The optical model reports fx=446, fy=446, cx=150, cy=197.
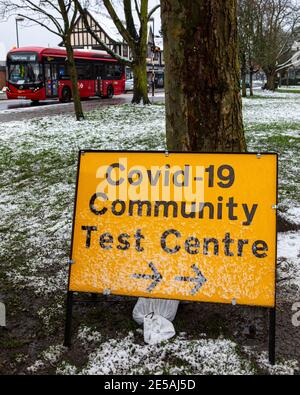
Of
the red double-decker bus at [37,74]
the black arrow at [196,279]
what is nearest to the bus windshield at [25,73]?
the red double-decker bus at [37,74]

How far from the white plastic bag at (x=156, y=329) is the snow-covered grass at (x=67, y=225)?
0.21 feet

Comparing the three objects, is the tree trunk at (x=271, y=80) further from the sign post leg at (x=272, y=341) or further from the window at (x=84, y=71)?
the sign post leg at (x=272, y=341)

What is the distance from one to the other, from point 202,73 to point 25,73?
923 inches

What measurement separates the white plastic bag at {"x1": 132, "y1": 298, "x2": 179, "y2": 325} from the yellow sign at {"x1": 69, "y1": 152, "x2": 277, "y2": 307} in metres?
0.30

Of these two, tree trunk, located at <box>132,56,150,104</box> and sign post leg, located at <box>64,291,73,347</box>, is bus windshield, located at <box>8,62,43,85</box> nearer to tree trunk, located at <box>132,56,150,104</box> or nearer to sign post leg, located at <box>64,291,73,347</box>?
tree trunk, located at <box>132,56,150,104</box>

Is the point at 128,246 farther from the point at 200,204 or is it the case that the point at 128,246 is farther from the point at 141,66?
the point at 141,66

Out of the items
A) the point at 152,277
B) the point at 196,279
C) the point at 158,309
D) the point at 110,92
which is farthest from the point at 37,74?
the point at 196,279

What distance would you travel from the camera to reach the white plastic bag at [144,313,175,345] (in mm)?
3080

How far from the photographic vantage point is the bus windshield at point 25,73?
25.0m

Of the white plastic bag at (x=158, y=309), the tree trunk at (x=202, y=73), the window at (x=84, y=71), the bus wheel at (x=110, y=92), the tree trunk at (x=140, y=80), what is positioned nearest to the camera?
the white plastic bag at (x=158, y=309)

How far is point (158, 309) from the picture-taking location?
10.7 feet

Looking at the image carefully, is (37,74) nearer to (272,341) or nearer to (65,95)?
(65,95)

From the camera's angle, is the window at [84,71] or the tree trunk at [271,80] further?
the tree trunk at [271,80]
